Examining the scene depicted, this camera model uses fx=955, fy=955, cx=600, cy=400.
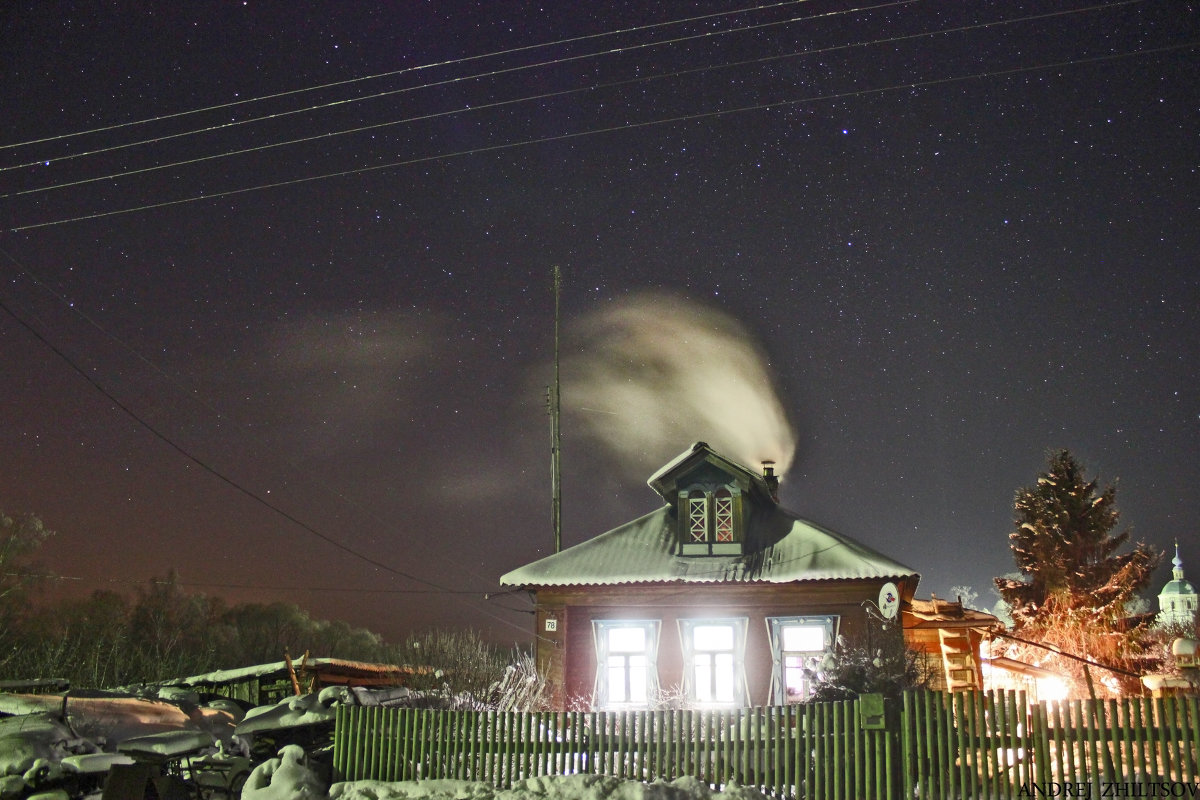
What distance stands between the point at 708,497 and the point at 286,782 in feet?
45.5

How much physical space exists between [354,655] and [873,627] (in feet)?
229

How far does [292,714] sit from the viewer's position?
705 inches

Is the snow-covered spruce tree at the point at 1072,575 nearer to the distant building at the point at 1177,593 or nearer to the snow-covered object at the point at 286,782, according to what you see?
the snow-covered object at the point at 286,782

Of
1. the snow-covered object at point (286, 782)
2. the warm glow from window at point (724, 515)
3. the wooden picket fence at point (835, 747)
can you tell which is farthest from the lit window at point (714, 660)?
the snow-covered object at point (286, 782)

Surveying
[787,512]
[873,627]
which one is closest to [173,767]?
[873,627]

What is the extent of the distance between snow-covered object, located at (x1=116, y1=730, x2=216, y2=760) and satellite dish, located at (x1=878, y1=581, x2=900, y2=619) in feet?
45.0

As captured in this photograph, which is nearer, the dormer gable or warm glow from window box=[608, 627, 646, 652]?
warm glow from window box=[608, 627, 646, 652]

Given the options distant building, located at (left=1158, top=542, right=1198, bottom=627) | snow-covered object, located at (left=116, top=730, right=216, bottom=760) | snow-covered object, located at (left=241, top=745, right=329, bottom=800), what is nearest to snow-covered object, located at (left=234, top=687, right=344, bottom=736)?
snow-covered object, located at (left=116, top=730, right=216, bottom=760)

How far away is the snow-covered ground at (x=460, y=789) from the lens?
1110cm

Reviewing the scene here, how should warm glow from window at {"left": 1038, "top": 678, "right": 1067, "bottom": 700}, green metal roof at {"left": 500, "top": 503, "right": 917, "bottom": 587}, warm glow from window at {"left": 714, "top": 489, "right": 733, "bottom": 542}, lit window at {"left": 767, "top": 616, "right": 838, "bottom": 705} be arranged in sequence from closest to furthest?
lit window at {"left": 767, "top": 616, "right": 838, "bottom": 705} → green metal roof at {"left": 500, "top": 503, "right": 917, "bottom": 587} → warm glow from window at {"left": 714, "top": 489, "right": 733, "bottom": 542} → warm glow from window at {"left": 1038, "top": 678, "right": 1067, "bottom": 700}

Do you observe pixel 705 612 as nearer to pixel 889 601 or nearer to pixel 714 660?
pixel 714 660

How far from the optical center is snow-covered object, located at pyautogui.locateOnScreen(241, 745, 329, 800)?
12.4 metres

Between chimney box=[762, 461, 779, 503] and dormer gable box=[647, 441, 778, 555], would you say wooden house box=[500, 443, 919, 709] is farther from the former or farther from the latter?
chimney box=[762, 461, 779, 503]

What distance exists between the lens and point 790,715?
11859 mm
